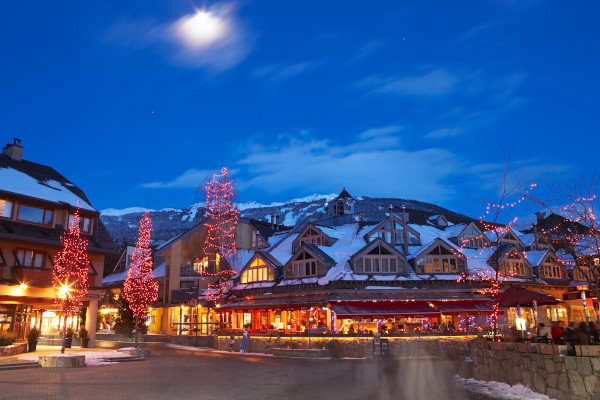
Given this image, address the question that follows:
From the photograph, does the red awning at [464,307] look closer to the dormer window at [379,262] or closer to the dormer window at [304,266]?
the dormer window at [379,262]

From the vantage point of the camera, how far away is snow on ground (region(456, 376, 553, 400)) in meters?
12.7

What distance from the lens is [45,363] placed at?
21.3 metres

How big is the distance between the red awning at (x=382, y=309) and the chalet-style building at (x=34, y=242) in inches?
670

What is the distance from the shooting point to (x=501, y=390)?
14117 millimetres

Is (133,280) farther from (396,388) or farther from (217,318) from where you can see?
(396,388)

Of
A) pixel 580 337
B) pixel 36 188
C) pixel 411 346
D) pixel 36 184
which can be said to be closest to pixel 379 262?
pixel 411 346

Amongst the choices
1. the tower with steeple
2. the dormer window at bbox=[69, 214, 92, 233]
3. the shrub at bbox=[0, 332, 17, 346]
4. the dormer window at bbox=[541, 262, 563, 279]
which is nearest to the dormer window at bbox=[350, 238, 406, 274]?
the dormer window at bbox=[541, 262, 563, 279]

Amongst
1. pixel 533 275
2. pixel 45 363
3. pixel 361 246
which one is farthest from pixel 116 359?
pixel 533 275

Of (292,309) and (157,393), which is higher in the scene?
(292,309)

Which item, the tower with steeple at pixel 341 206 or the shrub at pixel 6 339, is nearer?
the shrub at pixel 6 339

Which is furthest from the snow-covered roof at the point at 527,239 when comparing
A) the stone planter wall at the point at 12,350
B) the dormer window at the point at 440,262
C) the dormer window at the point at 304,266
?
the stone planter wall at the point at 12,350

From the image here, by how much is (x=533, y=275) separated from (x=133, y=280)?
3695cm

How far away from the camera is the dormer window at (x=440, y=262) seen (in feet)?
136

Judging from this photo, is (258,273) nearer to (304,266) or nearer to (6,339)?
(304,266)
